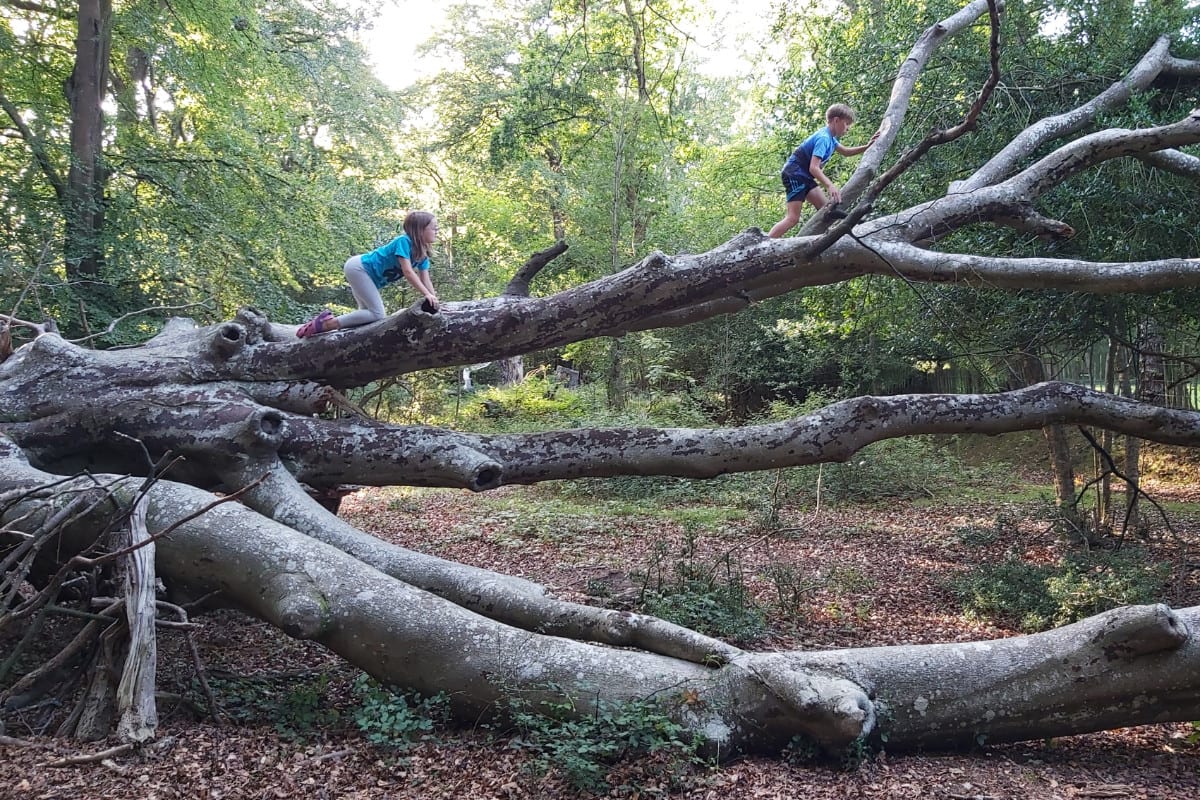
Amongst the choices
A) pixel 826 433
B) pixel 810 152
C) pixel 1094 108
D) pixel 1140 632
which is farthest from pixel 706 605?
pixel 1094 108

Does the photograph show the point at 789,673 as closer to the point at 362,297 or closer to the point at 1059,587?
the point at 1059,587

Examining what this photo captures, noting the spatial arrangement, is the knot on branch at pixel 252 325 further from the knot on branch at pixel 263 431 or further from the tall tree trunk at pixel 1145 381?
the tall tree trunk at pixel 1145 381

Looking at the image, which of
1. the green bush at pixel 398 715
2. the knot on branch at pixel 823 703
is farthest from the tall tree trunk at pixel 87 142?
the knot on branch at pixel 823 703

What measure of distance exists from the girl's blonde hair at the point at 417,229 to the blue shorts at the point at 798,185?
3.08m

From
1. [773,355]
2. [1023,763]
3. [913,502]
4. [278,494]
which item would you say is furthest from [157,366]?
[773,355]

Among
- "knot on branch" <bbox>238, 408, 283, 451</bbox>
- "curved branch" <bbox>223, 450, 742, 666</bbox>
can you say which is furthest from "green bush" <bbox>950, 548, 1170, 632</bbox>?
"knot on branch" <bbox>238, 408, 283, 451</bbox>

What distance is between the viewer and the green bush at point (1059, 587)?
17.5 feet

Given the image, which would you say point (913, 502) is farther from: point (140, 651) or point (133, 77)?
point (133, 77)

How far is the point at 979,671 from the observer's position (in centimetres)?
352

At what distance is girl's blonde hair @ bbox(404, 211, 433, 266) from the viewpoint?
5.46 m

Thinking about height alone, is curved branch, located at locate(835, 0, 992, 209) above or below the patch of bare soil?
above

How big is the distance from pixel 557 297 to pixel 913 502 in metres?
7.95

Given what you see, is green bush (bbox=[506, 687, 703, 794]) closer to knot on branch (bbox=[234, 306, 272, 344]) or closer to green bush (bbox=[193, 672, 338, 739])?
green bush (bbox=[193, 672, 338, 739])

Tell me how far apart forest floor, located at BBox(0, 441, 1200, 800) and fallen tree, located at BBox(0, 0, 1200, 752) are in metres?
0.20
